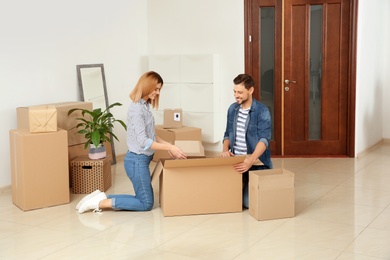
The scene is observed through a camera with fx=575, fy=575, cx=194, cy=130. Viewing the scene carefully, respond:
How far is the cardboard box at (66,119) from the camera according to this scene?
5.42 meters

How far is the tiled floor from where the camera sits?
3.79 meters

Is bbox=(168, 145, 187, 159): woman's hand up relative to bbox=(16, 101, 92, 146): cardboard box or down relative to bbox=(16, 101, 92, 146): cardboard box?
down

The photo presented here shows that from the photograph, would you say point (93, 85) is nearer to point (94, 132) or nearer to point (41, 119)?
point (94, 132)

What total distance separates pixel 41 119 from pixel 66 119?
2.49 ft

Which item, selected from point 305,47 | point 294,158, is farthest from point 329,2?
point 294,158

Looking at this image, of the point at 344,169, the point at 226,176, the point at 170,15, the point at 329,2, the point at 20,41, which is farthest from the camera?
the point at 170,15

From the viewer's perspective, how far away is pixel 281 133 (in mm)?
7098

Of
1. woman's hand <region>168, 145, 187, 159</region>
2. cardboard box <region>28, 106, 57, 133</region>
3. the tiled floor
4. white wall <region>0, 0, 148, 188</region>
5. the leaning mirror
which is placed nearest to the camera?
the tiled floor

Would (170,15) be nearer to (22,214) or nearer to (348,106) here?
(348,106)

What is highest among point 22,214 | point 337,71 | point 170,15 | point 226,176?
point 170,15

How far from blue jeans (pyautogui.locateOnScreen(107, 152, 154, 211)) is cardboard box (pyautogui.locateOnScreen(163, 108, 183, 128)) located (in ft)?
7.23

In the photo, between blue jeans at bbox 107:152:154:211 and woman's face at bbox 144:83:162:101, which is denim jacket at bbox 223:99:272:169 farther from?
blue jeans at bbox 107:152:154:211

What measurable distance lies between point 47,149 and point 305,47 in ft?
11.4

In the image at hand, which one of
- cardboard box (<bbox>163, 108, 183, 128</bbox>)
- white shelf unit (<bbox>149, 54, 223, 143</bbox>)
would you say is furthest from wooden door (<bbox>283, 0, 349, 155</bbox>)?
cardboard box (<bbox>163, 108, 183, 128</bbox>)
